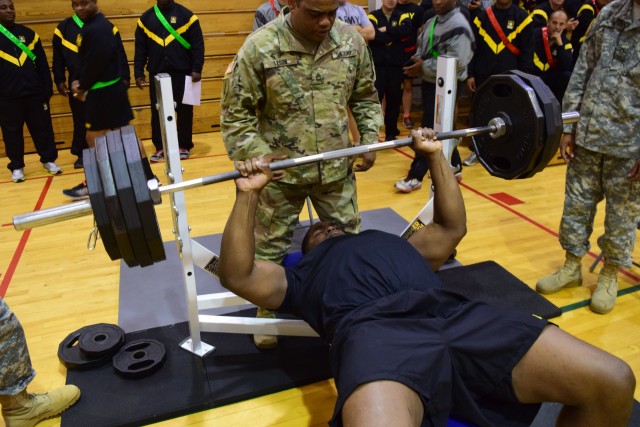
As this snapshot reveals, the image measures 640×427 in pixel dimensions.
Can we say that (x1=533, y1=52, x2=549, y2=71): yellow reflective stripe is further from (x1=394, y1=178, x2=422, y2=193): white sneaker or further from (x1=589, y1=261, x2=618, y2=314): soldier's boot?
(x1=589, y1=261, x2=618, y2=314): soldier's boot

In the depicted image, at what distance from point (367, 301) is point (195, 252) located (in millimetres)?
893

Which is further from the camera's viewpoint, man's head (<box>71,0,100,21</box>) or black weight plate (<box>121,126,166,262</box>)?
man's head (<box>71,0,100,21</box>)

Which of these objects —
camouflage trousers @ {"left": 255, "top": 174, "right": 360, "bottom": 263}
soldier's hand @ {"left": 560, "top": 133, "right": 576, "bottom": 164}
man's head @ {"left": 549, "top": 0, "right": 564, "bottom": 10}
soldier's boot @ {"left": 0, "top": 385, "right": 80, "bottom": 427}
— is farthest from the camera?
man's head @ {"left": 549, "top": 0, "right": 564, "bottom": 10}

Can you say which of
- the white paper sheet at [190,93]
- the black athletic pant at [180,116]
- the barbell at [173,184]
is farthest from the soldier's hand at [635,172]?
the black athletic pant at [180,116]

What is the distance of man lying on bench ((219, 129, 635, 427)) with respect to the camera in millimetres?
1606

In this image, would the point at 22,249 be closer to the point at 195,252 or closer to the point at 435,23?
the point at 195,252

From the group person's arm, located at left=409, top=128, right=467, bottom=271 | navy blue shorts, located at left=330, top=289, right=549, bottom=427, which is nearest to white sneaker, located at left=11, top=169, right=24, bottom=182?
person's arm, located at left=409, top=128, right=467, bottom=271

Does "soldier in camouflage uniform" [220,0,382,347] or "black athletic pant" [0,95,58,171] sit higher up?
"soldier in camouflage uniform" [220,0,382,347]

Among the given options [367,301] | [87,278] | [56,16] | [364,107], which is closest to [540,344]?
[367,301]

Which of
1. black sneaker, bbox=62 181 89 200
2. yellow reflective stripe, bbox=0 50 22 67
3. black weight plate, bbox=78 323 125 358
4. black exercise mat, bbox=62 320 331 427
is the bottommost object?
black exercise mat, bbox=62 320 331 427

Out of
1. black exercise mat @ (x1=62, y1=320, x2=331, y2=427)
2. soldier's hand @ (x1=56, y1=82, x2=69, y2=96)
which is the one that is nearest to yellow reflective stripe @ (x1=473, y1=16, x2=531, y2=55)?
black exercise mat @ (x1=62, y1=320, x2=331, y2=427)

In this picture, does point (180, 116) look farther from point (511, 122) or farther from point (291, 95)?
point (511, 122)

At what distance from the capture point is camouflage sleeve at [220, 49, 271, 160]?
2.29m

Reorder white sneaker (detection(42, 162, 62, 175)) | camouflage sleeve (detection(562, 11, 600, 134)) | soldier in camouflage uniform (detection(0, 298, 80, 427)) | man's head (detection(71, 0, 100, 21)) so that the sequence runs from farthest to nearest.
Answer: white sneaker (detection(42, 162, 62, 175))
man's head (detection(71, 0, 100, 21))
camouflage sleeve (detection(562, 11, 600, 134))
soldier in camouflage uniform (detection(0, 298, 80, 427))
